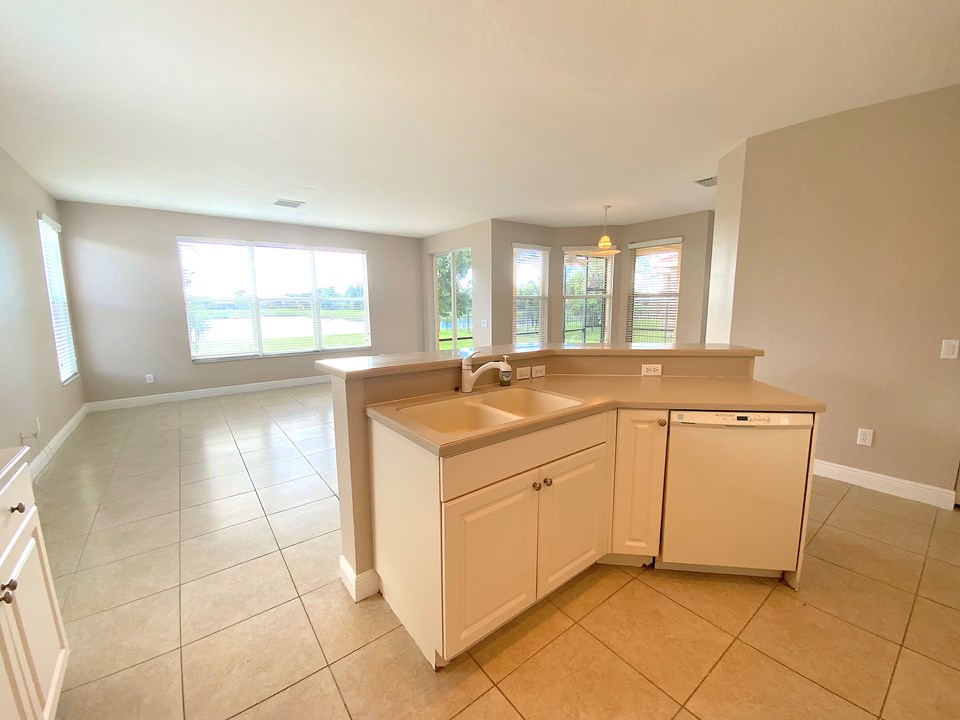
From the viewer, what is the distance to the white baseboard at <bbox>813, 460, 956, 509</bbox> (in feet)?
8.02

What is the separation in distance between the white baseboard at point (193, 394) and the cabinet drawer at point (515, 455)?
575 cm

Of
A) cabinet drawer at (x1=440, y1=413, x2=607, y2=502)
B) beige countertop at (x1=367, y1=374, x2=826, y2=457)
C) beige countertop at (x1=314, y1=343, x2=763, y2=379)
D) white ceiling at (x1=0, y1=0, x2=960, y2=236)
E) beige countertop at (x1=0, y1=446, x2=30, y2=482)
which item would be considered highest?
white ceiling at (x1=0, y1=0, x2=960, y2=236)

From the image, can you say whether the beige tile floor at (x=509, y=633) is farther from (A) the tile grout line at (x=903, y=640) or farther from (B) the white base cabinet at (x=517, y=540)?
(B) the white base cabinet at (x=517, y=540)

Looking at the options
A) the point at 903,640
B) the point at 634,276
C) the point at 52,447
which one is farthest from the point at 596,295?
the point at 52,447

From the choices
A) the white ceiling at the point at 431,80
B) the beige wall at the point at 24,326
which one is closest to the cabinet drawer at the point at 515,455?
the white ceiling at the point at 431,80

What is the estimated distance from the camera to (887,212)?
8.04 ft

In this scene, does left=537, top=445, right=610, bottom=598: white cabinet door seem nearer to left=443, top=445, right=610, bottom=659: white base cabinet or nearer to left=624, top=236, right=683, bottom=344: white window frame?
left=443, top=445, right=610, bottom=659: white base cabinet

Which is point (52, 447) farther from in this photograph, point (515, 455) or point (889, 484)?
point (889, 484)

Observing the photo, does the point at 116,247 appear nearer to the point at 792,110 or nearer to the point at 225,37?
the point at 225,37

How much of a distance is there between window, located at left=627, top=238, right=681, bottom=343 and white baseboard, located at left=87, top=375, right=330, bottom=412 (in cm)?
549

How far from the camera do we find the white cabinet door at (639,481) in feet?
5.70

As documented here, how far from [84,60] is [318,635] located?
3036 mm

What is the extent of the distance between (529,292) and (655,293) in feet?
6.67

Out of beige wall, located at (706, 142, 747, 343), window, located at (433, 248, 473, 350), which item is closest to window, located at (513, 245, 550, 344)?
window, located at (433, 248, 473, 350)
